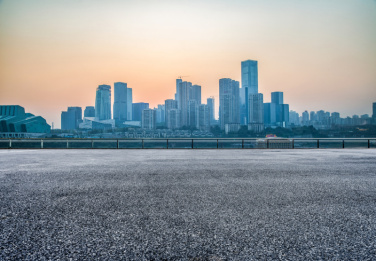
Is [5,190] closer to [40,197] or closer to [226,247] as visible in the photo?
[40,197]

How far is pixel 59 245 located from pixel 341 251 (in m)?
4.44

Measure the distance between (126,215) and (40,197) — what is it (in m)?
3.22

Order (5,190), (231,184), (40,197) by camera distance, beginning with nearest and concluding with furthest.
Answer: (40,197) → (5,190) → (231,184)

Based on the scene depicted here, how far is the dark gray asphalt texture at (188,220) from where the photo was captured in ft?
13.3

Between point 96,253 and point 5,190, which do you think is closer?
point 96,253

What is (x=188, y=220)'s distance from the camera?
537 centimetres

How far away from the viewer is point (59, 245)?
427 centimetres

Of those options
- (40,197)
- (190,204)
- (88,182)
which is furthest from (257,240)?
(88,182)

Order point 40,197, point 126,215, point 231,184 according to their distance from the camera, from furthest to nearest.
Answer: point 231,184 < point 40,197 < point 126,215

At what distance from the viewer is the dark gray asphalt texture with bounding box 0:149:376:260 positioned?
4.04 meters

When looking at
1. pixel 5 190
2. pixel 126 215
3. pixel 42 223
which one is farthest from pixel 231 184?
pixel 5 190

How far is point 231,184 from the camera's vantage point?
9.07m

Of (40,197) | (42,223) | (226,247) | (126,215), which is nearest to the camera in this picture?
(226,247)

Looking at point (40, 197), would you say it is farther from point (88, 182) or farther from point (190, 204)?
point (190, 204)
